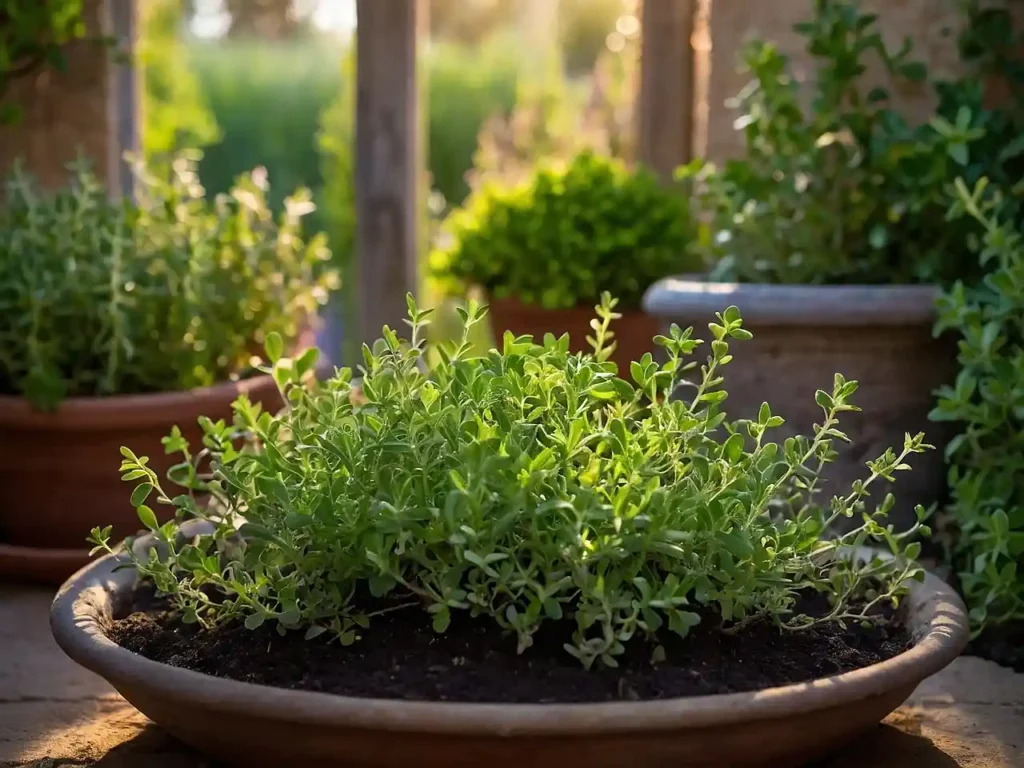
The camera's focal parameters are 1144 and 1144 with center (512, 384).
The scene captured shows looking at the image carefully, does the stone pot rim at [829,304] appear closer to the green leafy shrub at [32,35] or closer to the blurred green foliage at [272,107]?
the green leafy shrub at [32,35]

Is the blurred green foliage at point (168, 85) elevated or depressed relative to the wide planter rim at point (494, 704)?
elevated

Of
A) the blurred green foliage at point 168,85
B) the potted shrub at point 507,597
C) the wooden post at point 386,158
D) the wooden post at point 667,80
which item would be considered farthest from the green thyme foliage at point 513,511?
the blurred green foliage at point 168,85

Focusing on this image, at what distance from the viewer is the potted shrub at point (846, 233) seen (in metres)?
2.23

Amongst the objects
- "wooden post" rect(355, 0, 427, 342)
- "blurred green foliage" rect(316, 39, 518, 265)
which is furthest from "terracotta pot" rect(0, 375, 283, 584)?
"blurred green foliage" rect(316, 39, 518, 265)

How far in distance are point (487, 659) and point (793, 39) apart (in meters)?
1.97

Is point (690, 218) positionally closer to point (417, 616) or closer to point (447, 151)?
point (417, 616)

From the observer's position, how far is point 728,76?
9.27ft

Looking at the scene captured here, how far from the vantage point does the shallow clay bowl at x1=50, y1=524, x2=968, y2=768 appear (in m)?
1.08

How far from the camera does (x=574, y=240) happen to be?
3213 millimetres

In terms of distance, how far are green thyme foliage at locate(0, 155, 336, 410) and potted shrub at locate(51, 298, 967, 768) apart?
869 millimetres

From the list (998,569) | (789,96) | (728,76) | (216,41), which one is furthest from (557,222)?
(216,41)

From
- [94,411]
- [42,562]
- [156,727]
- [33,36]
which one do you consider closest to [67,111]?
[33,36]

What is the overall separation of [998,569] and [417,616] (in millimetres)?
1043

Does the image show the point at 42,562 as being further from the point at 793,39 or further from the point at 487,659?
the point at 793,39
